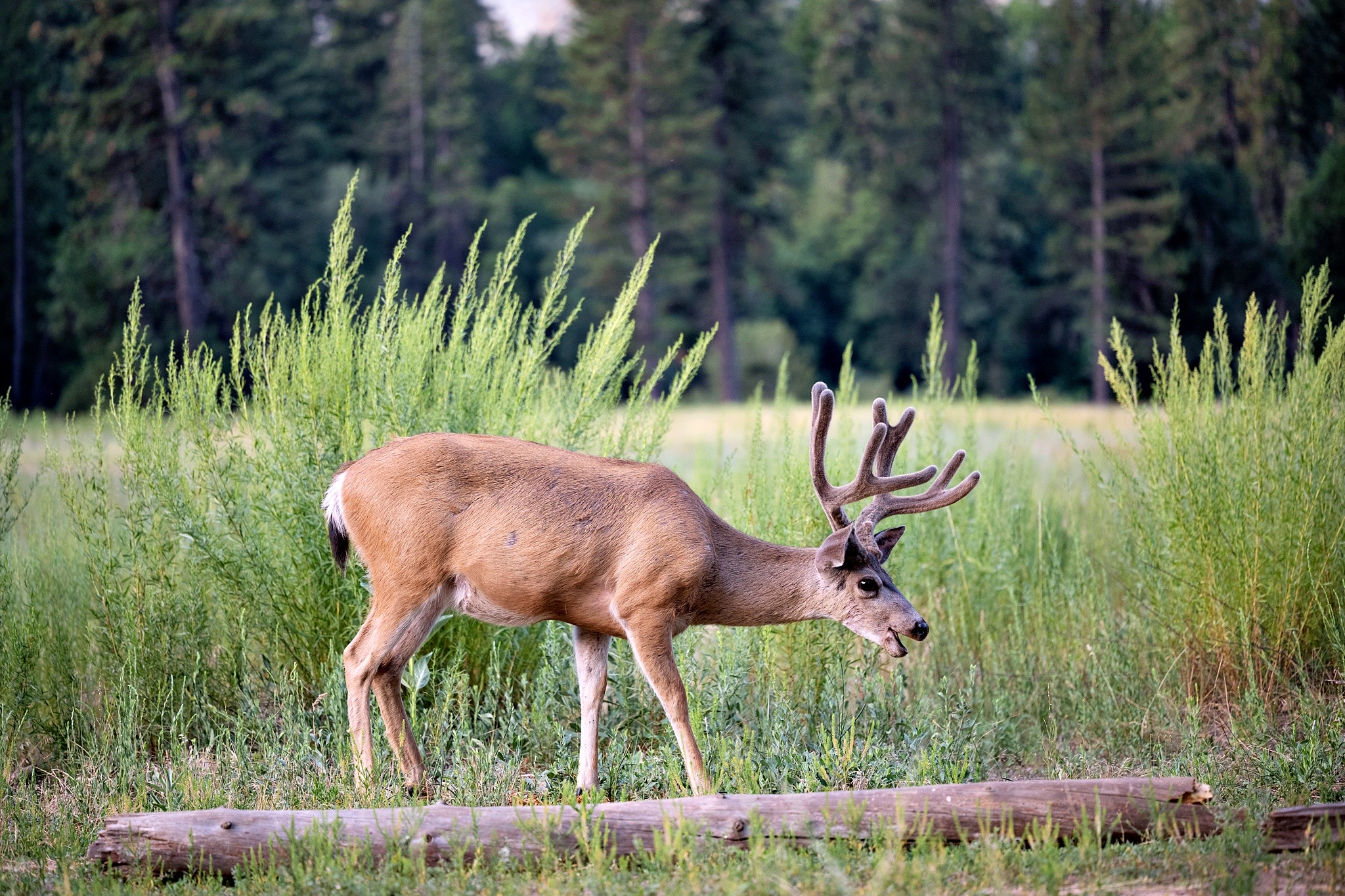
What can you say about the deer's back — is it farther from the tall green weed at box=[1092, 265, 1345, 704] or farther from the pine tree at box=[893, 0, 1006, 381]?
the pine tree at box=[893, 0, 1006, 381]

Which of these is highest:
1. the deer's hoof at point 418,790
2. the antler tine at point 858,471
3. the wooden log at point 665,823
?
the antler tine at point 858,471

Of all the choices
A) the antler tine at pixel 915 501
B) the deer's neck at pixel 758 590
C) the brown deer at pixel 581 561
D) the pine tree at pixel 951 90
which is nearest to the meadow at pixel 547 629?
the brown deer at pixel 581 561

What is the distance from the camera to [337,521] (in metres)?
5.16

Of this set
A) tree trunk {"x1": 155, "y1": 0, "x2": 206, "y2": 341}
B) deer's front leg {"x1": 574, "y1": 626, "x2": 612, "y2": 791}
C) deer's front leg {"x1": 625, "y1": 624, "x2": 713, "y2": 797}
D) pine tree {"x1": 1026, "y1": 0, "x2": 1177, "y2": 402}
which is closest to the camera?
deer's front leg {"x1": 625, "y1": 624, "x2": 713, "y2": 797}

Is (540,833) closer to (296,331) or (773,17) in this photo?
(296,331)

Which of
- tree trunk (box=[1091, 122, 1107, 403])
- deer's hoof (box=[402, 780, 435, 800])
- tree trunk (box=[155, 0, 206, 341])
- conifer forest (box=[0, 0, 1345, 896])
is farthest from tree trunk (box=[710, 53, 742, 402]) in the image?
deer's hoof (box=[402, 780, 435, 800])

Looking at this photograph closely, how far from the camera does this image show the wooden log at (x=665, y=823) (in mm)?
4055

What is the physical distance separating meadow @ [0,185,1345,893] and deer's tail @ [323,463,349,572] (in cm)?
62

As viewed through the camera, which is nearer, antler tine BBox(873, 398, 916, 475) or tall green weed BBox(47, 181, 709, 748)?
antler tine BBox(873, 398, 916, 475)

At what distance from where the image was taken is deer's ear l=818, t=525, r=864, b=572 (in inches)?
195

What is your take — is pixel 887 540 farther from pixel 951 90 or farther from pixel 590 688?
pixel 951 90

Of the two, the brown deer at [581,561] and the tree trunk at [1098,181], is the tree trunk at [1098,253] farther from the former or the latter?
the brown deer at [581,561]

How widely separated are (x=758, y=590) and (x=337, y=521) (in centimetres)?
177

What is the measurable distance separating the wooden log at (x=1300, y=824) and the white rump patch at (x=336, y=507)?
3.62 m
